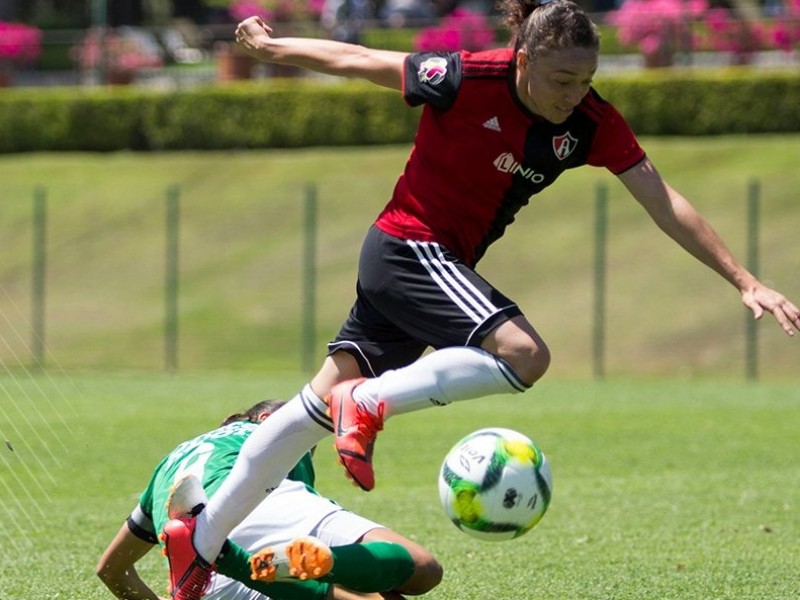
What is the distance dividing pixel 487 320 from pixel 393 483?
5.26 metres

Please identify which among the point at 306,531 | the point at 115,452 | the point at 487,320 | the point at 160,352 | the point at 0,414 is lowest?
the point at 160,352

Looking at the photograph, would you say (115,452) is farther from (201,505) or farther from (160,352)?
(160,352)

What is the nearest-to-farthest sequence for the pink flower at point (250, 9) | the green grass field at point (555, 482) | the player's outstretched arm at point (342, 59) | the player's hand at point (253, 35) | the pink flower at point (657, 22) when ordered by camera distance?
1. the player's outstretched arm at point (342, 59)
2. the player's hand at point (253, 35)
3. the green grass field at point (555, 482)
4. the pink flower at point (657, 22)
5. the pink flower at point (250, 9)

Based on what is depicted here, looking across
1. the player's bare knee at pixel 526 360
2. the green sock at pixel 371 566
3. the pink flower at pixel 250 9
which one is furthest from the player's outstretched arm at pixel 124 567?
the pink flower at pixel 250 9

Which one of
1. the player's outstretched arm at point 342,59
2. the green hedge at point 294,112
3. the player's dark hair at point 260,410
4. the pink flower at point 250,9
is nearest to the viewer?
the player's outstretched arm at point 342,59

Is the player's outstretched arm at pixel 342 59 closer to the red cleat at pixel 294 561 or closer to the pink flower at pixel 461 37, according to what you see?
the red cleat at pixel 294 561

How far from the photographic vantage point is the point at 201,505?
588 cm

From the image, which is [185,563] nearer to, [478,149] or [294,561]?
[294,561]

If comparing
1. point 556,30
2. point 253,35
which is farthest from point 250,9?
point 556,30

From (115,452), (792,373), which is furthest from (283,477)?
(792,373)

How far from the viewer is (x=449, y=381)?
217 inches

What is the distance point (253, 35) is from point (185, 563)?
2209 mm

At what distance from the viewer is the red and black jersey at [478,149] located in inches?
234

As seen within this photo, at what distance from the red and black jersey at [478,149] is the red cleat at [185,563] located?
1.45 meters
